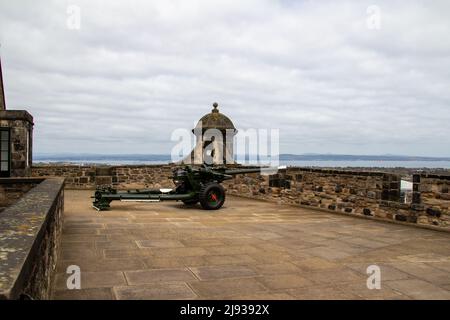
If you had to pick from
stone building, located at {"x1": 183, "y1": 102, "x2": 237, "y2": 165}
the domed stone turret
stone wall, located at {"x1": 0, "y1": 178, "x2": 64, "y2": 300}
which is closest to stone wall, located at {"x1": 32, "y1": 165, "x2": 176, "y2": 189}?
stone building, located at {"x1": 183, "y1": 102, "x2": 237, "y2": 165}

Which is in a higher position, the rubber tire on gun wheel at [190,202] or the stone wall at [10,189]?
the stone wall at [10,189]

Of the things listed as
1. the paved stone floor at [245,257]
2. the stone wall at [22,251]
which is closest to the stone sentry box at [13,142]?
the paved stone floor at [245,257]

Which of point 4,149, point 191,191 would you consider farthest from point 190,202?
point 4,149

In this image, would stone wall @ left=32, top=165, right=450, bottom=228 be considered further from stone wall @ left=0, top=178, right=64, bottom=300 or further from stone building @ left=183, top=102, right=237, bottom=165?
stone wall @ left=0, top=178, right=64, bottom=300

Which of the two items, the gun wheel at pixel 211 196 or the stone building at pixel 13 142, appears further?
the stone building at pixel 13 142

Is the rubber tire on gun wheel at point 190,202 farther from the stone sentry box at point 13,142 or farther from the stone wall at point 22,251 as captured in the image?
the stone wall at point 22,251

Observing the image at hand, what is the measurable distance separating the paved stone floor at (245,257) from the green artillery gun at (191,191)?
75 centimetres

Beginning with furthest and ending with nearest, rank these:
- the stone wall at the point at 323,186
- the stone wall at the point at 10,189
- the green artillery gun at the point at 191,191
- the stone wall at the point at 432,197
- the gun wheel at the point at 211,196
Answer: the gun wheel at the point at 211,196, the green artillery gun at the point at 191,191, the stone wall at the point at 10,189, the stone wall at the point at 323,186, the stone wall at the point at 432,197

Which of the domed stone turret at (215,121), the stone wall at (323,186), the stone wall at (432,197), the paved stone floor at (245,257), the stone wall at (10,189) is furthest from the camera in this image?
the domed stone turret at (215,121)

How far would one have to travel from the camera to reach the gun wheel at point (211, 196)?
995 cm

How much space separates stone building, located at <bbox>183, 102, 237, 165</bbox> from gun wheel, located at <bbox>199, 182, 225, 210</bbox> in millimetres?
4839

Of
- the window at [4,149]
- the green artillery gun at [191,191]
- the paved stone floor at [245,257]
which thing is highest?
the window at [4,149]

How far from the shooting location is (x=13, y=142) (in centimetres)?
1145
